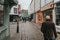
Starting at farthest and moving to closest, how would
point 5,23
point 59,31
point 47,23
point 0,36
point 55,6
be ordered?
point 55,6 → point 59,31 → point 5,23 → point 0,36 → point 47,23

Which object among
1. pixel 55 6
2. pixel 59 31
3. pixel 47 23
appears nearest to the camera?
pixel 47 23

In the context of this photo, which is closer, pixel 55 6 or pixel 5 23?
pixel 5 23

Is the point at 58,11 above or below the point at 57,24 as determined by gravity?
above

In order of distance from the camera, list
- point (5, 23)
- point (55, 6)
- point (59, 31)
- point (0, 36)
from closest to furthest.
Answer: point (0, 36) → point (5, 23) → point (59, 31) → point (55, 6)

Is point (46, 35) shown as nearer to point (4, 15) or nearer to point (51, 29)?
point (51, 29)

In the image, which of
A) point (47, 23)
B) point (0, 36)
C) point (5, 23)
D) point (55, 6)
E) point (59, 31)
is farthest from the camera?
point (55, 6)

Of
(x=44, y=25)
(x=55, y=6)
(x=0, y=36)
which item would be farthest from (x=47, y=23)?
(x=55, y=6)

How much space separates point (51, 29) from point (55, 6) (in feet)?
55.8

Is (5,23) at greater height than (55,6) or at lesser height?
lesser

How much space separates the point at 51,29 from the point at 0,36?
727 cm

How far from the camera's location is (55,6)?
2559cm

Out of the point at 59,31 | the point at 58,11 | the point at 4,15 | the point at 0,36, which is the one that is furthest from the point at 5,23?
the point at 58,11

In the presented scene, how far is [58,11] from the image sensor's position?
25656 millimetres

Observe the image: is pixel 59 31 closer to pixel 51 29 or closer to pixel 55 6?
pixel 55 6
